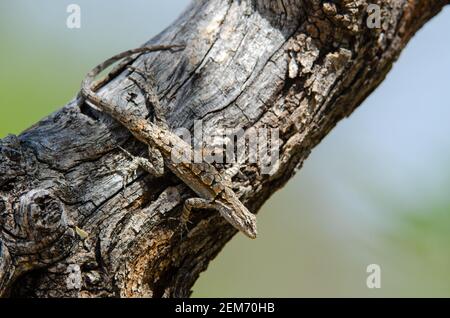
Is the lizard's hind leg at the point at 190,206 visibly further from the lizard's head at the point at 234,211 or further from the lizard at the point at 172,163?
the lizard's head at the point at 234,211

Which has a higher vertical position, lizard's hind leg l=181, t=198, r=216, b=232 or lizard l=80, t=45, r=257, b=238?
lizard l=80, t=45, r=257, b=238

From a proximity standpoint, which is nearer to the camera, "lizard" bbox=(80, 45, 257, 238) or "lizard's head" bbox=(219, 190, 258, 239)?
"lizard" bbox=(80, 45, 257, 238)

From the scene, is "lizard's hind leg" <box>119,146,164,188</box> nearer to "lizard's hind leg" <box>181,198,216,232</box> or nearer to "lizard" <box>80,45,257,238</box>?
"lizard" <box>80,45,257,238</box>

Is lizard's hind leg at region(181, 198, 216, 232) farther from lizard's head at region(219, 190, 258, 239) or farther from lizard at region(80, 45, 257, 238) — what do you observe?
lizard's head at region(219, 190, 258, 239)

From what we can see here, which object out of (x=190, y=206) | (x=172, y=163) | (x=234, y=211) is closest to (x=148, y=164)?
(x=172, y=163)

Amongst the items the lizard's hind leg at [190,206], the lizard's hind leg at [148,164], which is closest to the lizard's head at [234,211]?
the lizard's hind leg at [190,206]

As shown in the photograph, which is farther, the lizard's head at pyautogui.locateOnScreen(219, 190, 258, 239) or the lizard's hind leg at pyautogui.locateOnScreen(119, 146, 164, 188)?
the lizard's head at pyautogui.locateOnScreen(219, 190, 258, 239)

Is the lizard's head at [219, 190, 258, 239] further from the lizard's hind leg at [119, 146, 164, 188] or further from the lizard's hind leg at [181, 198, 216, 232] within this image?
the lizard's hind leg at [119, 146, 164, 188]

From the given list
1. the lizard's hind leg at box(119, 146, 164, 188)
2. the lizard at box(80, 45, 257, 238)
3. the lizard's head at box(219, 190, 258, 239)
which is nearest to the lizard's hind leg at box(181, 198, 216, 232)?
the lizard at box(80, 45, 257, 238)

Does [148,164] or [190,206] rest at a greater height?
[148,164]

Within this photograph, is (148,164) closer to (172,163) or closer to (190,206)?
(172,163)
